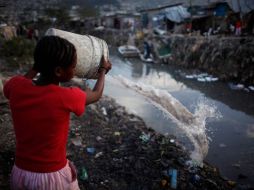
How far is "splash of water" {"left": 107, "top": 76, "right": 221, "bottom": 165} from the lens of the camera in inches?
243

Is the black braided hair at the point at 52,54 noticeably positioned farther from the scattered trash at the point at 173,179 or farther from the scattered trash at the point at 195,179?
the scattered trash at the point at 195,179

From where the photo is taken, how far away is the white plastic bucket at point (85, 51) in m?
2.42

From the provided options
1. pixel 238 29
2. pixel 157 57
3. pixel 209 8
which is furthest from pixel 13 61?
pixel 209 8

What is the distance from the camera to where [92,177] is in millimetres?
3990

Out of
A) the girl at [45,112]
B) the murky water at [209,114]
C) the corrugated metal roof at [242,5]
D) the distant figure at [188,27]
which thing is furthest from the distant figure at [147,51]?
the girl at [45,112]

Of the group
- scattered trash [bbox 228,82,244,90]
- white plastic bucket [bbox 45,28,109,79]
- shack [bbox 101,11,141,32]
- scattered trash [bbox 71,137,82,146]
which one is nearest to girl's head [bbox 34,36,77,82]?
white plastic bucket [bbox 45,28,109,79]

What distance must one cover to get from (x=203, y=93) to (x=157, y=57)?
795 centimetres

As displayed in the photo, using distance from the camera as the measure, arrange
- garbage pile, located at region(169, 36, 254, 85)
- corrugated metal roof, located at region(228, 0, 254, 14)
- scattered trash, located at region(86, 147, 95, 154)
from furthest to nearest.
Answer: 1. corrugated metal roof, located at region(228, 0, 254, 14)
2. garbage pile, located at region(169, 36, 254, 85)
3. scattered trash, located at region(86, 147, 95, 154)

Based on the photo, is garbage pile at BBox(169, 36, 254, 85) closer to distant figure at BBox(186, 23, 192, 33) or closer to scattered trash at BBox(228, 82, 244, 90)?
scattered trash at BBox(228, 82, 244, 90)

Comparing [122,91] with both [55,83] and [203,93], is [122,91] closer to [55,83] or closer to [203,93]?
[203,93]

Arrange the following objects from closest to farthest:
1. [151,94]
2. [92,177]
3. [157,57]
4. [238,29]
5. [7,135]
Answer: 1. [92,177]
2. [7,135]
3. [151,94]
4. [238,29]
5. [157,57]

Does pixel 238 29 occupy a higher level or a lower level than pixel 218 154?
higher

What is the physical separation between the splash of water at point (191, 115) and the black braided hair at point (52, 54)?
13.7ft

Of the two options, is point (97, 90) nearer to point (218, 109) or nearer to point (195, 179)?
point (195, 179)
